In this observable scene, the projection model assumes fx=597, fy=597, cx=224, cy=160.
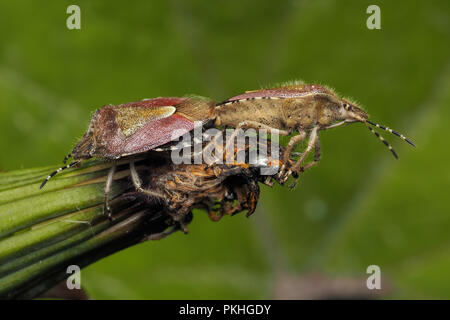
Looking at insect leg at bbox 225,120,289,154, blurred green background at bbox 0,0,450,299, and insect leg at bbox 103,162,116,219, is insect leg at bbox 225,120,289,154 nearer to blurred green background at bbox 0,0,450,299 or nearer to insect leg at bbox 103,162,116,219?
insect leg at bbox 103,162,116,219

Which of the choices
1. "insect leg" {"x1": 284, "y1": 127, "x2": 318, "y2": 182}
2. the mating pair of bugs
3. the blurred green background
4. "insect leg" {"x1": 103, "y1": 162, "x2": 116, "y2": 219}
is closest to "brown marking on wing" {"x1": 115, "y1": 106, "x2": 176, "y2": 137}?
the mating pair of bugs

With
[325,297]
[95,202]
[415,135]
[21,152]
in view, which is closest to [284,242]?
[325,297]

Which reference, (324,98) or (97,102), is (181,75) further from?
(324,98)

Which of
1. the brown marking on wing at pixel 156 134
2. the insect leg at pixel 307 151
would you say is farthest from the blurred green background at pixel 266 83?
the brown marking on wing at pixel 156 134

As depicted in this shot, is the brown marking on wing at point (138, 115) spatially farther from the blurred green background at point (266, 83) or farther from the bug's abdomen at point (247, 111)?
the blurred green background at point (266, 83)


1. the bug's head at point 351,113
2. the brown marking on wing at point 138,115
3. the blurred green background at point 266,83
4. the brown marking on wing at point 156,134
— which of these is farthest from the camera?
the blurred green background at point 266,83

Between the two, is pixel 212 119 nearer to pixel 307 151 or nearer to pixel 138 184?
pixel 307 151
